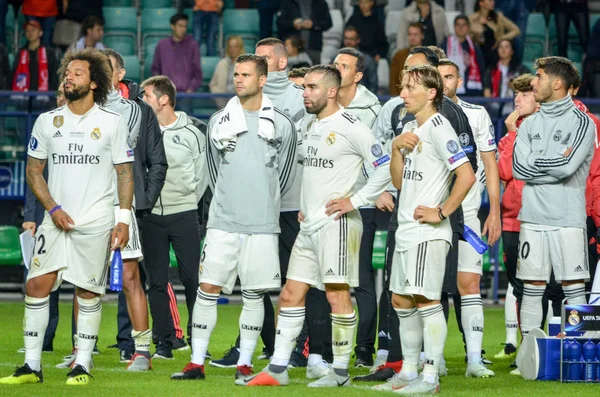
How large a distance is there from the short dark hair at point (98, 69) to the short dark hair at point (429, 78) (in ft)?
6.40

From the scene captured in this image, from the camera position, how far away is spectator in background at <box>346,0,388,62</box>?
17.1m

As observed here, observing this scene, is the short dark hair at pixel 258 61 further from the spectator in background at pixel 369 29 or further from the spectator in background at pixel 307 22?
the spectator in background at pixel 369 29

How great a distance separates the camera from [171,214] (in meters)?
9.92

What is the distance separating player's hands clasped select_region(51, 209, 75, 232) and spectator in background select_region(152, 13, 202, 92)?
8.86m

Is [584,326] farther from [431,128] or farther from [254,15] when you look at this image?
[254,15]

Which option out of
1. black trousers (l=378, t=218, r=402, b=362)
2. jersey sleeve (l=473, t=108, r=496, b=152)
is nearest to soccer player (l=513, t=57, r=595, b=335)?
jersey sleeve (l=473, t=108, r=496, b=152)

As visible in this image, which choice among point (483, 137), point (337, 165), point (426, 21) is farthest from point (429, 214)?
point (426, 21)

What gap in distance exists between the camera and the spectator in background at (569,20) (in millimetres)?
18109

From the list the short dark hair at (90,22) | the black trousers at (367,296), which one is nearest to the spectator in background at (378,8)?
the short dark hair at (90,22)

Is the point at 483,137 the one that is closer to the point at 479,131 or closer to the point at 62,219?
the point at 479,131

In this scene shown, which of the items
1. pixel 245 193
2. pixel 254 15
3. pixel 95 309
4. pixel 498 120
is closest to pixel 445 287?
pixel 245 193

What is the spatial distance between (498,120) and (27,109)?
5407mm

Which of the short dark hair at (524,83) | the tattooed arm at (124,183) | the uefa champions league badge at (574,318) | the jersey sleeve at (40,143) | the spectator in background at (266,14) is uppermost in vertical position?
the spectator in background at (266,14)

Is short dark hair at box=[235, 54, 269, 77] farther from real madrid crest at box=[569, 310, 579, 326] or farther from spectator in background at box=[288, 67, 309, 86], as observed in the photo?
real madrid crest at box=[569, 310, 579, 326]
